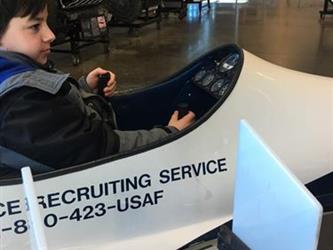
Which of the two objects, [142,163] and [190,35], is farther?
[190,35]

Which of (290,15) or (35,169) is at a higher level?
(35,169)

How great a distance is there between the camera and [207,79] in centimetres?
174

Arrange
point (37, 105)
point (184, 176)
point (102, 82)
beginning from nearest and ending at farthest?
1. point (37, 105)
2. point (184, 176)
3. point (102, 82)

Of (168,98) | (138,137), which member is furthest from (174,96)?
(138,137)

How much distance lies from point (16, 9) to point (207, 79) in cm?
78

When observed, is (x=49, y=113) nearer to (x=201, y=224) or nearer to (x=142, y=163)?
(x=142, y=163)

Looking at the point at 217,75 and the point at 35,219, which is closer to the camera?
the point at 35,219

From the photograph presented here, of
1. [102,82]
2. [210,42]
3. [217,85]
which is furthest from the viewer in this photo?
[210,42]

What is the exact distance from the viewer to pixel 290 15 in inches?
320

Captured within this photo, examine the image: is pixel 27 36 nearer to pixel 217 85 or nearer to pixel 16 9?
pixel 16 9

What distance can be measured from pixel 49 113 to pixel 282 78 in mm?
739

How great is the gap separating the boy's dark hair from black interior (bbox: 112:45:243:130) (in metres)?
0.64

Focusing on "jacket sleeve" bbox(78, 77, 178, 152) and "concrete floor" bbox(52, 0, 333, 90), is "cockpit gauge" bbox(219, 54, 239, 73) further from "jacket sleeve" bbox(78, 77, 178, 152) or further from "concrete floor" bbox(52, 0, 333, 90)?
"concrete floor" bbox(52, 0, 333, 90)

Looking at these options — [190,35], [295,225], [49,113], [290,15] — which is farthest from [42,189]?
[290,15]
